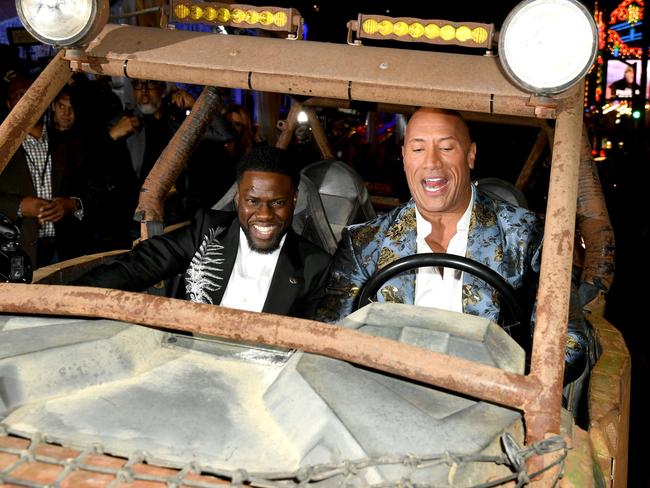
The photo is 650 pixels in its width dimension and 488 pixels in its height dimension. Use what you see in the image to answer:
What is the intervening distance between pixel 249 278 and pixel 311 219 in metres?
0.48

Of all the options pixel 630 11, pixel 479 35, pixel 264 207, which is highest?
pixel 630 11

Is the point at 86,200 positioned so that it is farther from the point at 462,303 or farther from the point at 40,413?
the point at 40,413

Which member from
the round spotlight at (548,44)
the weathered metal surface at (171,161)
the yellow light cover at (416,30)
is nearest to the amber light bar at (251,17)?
the yellow light cover at (416,30)

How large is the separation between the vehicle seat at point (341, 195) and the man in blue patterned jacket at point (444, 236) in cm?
75

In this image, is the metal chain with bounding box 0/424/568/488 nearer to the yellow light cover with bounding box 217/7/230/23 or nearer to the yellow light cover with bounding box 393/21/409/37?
the yellow light cover with bounding box 393/21/409/37

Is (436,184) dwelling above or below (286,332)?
above

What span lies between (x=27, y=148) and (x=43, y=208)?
1.71ft

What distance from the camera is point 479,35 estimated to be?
5.13 feet

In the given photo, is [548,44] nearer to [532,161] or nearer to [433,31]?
[433,31]

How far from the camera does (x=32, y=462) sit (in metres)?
Answer: 0.96

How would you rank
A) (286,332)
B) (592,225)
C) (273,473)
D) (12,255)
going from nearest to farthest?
(273,473), (286,332), (12,255), (592,225)

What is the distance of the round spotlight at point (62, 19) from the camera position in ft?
4.87

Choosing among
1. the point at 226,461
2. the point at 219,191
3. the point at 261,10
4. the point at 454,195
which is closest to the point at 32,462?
the point at 226,461

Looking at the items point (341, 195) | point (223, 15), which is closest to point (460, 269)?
point (223, 15)
